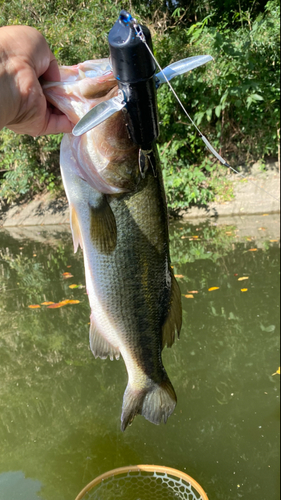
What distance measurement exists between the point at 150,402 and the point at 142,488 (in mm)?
761

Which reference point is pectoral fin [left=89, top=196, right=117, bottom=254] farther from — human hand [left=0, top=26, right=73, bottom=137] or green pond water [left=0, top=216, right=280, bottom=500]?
green pond water [left=0, top=216, right=280, bottom=500]

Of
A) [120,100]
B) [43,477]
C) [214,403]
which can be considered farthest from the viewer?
[214,403]

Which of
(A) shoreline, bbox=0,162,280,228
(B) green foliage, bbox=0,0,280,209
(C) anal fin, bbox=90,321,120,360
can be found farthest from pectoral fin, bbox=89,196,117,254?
(A) shoreline, bbox=0,162,280,228

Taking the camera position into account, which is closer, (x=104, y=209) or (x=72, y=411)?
(x=104, y=209)

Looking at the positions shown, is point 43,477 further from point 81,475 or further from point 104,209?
point 104,209

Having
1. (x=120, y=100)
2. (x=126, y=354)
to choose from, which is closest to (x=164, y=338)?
(x=126, y=354)

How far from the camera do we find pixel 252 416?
2432mm

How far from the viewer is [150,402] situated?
5.24ft

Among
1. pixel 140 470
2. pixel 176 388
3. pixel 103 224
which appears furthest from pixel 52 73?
pixel 176 388

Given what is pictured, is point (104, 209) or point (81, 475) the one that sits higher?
point (104, 209)

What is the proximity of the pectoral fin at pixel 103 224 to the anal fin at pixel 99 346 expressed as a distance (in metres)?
0.37

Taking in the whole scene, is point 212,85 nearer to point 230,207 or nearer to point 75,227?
point 230,207

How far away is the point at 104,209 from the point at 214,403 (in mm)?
1806

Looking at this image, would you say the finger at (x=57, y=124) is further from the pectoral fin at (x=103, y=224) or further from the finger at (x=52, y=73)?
the pectoral fin at (x=103, y=224)
